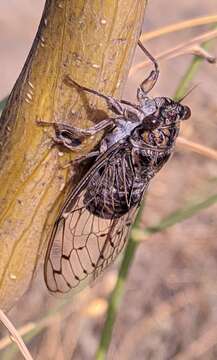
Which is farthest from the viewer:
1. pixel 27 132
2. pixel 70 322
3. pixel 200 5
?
pixel 200 5

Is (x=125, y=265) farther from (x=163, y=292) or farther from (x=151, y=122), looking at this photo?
(x=163, y=292)

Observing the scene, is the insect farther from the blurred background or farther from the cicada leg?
the blurred background

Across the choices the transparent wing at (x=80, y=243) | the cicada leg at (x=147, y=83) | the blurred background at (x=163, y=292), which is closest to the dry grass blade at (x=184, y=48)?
the cicada leg at (x=147, y=83)

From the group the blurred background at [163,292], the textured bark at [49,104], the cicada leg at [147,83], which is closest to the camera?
the textured bark at [49,104]

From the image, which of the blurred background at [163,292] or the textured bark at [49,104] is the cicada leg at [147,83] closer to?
the textured bark at [49,104]

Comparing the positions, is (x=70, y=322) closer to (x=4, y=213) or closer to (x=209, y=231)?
(x=209, y=231)

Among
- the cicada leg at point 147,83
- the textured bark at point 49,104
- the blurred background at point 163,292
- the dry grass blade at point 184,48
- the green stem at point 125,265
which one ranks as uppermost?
the textured bark at point 49,104

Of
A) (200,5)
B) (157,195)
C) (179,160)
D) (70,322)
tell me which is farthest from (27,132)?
(200,5)
